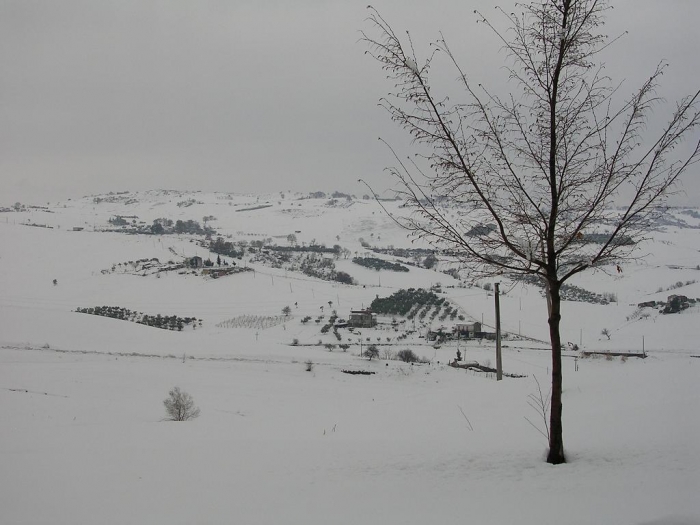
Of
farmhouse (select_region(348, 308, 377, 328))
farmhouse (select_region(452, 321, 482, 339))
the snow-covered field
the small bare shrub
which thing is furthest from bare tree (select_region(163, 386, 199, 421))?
farmhouse (select_region(348, 308, 377, 328))

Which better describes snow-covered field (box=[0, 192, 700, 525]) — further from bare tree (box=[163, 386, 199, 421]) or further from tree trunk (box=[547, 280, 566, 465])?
bare tree (box=[163, 386, 199, 421])

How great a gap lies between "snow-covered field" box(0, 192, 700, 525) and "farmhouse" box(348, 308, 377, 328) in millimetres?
1591

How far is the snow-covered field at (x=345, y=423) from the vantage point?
12.7 feet

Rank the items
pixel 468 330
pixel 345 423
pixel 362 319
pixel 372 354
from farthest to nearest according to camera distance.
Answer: pixel 362 319, pixel 468 330, pixel 372 354, pixel 345 423

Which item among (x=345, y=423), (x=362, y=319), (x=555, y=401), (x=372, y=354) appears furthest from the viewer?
(x=362, y=319)

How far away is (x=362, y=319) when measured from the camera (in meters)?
58.4

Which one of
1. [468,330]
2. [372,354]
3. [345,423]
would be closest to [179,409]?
[345,423]

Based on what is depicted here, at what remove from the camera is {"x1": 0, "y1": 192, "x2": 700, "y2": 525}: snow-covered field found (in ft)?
12.7

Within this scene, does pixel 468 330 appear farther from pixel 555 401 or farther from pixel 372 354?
pixel 555 401

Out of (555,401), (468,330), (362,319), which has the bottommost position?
(468,330)

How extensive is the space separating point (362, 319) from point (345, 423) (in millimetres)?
45250

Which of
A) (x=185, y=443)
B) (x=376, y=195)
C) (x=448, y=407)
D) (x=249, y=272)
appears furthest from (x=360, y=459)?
(x=249, y=272)

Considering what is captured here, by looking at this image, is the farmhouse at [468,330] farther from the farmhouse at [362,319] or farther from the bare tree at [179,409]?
the bare tree at [179,409]

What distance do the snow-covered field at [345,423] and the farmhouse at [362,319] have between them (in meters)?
1.59
